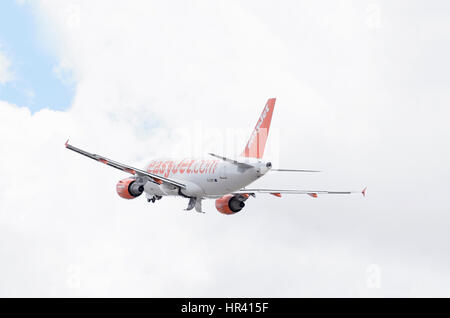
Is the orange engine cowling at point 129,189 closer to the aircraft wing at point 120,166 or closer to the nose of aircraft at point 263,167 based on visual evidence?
the aircraft wing at point 120,166

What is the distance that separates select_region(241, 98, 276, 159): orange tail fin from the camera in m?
54.5

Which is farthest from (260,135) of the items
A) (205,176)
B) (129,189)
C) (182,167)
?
(129,189)

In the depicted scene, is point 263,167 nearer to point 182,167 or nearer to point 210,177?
point 210,177

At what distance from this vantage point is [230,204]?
60.1 metres

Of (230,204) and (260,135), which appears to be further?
(230,204)

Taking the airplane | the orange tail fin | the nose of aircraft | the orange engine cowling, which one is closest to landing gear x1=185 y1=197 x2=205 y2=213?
the airplane

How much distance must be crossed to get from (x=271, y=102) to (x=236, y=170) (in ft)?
22.9

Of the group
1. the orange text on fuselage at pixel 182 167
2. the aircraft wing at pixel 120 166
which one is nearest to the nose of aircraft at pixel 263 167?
the orange text on fuselage at pixel 182 167

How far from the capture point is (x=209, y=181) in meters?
55.1

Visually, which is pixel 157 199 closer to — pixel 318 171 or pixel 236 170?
pixel 236 170

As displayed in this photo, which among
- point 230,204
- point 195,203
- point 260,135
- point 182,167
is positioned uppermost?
point 260,135

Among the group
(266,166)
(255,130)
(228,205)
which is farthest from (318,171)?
(228,205)

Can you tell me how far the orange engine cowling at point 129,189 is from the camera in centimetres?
5838

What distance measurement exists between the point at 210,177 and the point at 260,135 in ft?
17.8
